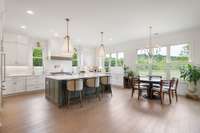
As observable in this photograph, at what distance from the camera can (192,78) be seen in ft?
15.3

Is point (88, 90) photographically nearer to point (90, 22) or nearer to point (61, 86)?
point (61, 86)

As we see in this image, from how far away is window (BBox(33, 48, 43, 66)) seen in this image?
21.6 ft

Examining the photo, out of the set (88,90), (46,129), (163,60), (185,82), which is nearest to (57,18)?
(88,90)

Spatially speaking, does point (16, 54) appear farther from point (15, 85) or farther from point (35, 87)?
point (35, 87)

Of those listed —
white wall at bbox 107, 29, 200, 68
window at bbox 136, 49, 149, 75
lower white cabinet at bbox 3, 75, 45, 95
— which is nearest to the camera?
white wall at bbox 107, 29, 200, 68

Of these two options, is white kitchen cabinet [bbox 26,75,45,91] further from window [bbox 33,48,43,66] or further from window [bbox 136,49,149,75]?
window [bbox 136,49,149,75]

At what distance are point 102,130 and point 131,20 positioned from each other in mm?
3449

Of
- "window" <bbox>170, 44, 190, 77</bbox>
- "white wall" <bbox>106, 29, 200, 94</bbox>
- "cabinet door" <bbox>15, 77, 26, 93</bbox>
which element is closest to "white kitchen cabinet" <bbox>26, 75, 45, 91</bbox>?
"cabinet door" <bbox>15, 77, 26, 93</bbox>

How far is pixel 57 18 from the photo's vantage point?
3.97 m

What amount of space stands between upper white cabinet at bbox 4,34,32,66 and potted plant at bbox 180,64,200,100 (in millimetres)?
7132

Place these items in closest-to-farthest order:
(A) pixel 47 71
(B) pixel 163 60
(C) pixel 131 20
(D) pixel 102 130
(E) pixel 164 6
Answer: (D) pixel 102 130 → (E) pixel 164 6 → (C) pixel 131 20 → (B) pixel 163 60 → (A) pixel 47 71

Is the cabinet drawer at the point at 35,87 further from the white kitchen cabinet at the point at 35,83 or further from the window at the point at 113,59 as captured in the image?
the window at the point at 113,59

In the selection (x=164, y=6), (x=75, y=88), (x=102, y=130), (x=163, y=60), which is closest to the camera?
(x=102, y=130)

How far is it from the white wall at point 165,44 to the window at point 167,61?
0.81ft
